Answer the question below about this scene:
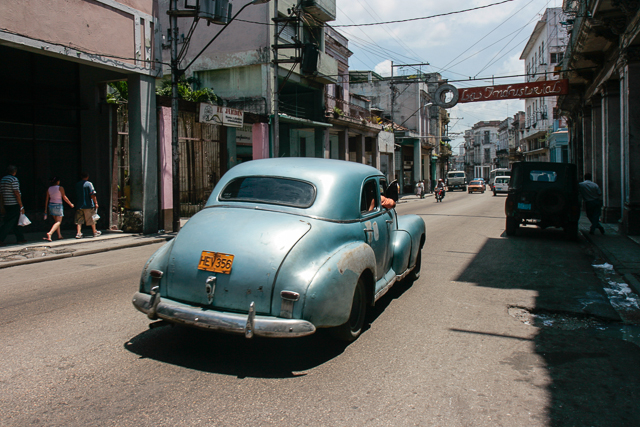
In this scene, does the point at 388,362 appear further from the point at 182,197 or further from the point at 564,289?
the point at 182,197

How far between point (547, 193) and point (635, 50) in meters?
4.13

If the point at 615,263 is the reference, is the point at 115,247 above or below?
above

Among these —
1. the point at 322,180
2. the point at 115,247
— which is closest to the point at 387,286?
the point at 322,180

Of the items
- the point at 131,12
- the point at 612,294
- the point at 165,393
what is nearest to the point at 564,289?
the point at 612,294

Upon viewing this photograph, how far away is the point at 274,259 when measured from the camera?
12.5 feet

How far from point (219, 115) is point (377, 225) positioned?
13445mm

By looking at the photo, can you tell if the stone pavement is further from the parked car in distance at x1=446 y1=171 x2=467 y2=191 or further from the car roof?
the parked car in distance at x1=446 y1=171 x2=467 y2=191

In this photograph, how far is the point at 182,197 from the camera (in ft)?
59.3

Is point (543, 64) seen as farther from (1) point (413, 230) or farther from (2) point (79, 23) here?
(1) point (413, 230)

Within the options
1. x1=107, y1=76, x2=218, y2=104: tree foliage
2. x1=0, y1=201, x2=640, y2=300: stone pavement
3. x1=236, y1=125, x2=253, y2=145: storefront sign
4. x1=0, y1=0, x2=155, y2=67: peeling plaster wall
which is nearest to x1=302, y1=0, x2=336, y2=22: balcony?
x1=107, y1=76, x2=218, y2=104: tree foliage

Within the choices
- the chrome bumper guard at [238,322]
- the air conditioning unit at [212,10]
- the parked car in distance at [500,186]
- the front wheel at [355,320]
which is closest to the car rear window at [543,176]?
the front wheel at [355,320]

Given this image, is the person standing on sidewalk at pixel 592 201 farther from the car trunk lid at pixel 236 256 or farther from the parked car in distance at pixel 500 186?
the parked car in distance at pixel 500 186

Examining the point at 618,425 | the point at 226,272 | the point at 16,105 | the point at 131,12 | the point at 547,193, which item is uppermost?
the point at 131,12

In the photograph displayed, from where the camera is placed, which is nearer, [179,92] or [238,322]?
[238,322]
